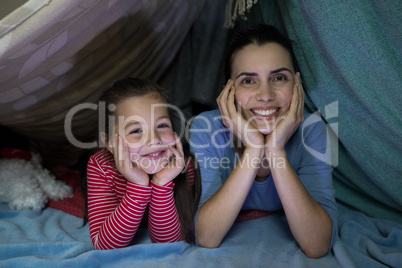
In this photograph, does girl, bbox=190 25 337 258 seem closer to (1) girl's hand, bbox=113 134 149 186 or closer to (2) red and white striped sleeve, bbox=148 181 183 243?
(2) red and white striped sleeve, bbox=148 181 183 243

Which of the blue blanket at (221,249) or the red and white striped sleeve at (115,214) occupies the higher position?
the red and white striped sleeve at (115,214)

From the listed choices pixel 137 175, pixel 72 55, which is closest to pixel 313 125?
pixel 137 175

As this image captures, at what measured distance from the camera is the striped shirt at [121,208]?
1.00 metres

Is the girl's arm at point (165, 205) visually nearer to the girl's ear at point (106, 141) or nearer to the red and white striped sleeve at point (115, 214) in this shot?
the red and white striped sleeve at point (115, 214)

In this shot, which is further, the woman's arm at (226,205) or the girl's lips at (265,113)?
the girl's lips at (265,113)

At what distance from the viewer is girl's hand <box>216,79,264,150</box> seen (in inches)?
42.6

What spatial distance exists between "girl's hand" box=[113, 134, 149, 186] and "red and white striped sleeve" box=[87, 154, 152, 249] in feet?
0.07

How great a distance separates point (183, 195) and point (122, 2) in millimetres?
696

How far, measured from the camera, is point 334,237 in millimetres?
1045

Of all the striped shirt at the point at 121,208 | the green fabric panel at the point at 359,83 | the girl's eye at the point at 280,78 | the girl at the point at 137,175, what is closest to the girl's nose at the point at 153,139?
the girl at the point at 137,175

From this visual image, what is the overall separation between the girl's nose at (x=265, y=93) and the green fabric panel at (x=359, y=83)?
0.80 ft

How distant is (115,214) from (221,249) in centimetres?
34

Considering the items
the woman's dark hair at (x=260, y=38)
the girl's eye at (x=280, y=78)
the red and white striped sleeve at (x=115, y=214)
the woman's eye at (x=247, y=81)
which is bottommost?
the red and white striped sleeve at (x=115, y=214)

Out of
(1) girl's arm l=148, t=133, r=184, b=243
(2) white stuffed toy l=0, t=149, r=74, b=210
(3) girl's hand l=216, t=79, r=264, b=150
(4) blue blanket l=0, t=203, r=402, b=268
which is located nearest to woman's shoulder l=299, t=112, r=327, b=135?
(3) girl's hand l=216, t=79, r=264, b=150
